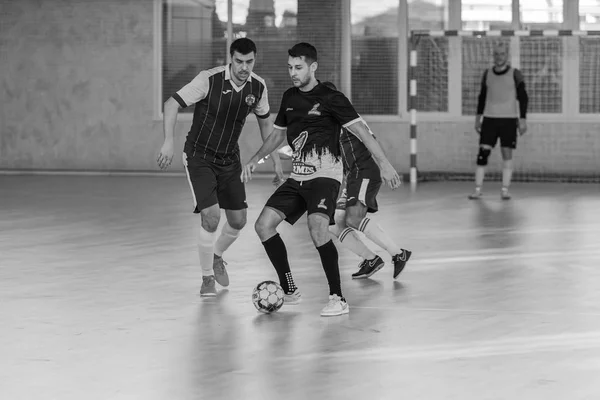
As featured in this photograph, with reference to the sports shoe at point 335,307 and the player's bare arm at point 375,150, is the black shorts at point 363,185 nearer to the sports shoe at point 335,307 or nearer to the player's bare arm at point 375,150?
the player's bare arm at point 375,150

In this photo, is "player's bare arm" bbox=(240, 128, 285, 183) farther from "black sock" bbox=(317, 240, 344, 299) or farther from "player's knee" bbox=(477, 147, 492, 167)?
"player's knee" bbox=(477, 147, 492, 167)

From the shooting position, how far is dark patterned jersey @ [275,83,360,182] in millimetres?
8062

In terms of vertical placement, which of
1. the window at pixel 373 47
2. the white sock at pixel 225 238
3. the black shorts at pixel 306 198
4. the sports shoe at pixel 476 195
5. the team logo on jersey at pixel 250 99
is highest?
the window at pixel 373 47

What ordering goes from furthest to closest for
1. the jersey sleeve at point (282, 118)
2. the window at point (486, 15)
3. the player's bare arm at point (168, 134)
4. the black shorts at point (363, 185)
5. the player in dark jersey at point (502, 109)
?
the window at point (486, 15) → the player in dark jersey at point (502, 109) → the black shorts at point (363, 185) → the player's bare arm at point (168, 134) → the jersey sleeve at point (282, 118)

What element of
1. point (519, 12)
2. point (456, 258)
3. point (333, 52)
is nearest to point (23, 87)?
point (333, 52)

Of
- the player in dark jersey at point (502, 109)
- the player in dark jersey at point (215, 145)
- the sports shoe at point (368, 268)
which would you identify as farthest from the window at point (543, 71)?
the player in dark jersey at point (215, 145)

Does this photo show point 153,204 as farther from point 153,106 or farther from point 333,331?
point 333,331

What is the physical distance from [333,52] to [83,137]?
4.70 m

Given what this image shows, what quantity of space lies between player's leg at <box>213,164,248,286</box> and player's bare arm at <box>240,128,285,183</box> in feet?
1.38

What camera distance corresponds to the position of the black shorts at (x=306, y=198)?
805 cm

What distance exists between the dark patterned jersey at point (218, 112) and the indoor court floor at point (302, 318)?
3.49ft

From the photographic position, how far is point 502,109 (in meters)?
16.3

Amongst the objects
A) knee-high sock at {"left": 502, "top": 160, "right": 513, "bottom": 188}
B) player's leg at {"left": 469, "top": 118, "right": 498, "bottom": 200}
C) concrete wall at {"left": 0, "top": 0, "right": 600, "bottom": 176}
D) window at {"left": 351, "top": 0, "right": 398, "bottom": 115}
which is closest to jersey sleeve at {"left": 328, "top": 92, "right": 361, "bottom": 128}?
player's leg at {"left": 469, "top": 118, "right": 498, "bottom": 200}

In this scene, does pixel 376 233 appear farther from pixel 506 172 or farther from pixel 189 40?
pixel 189 40
